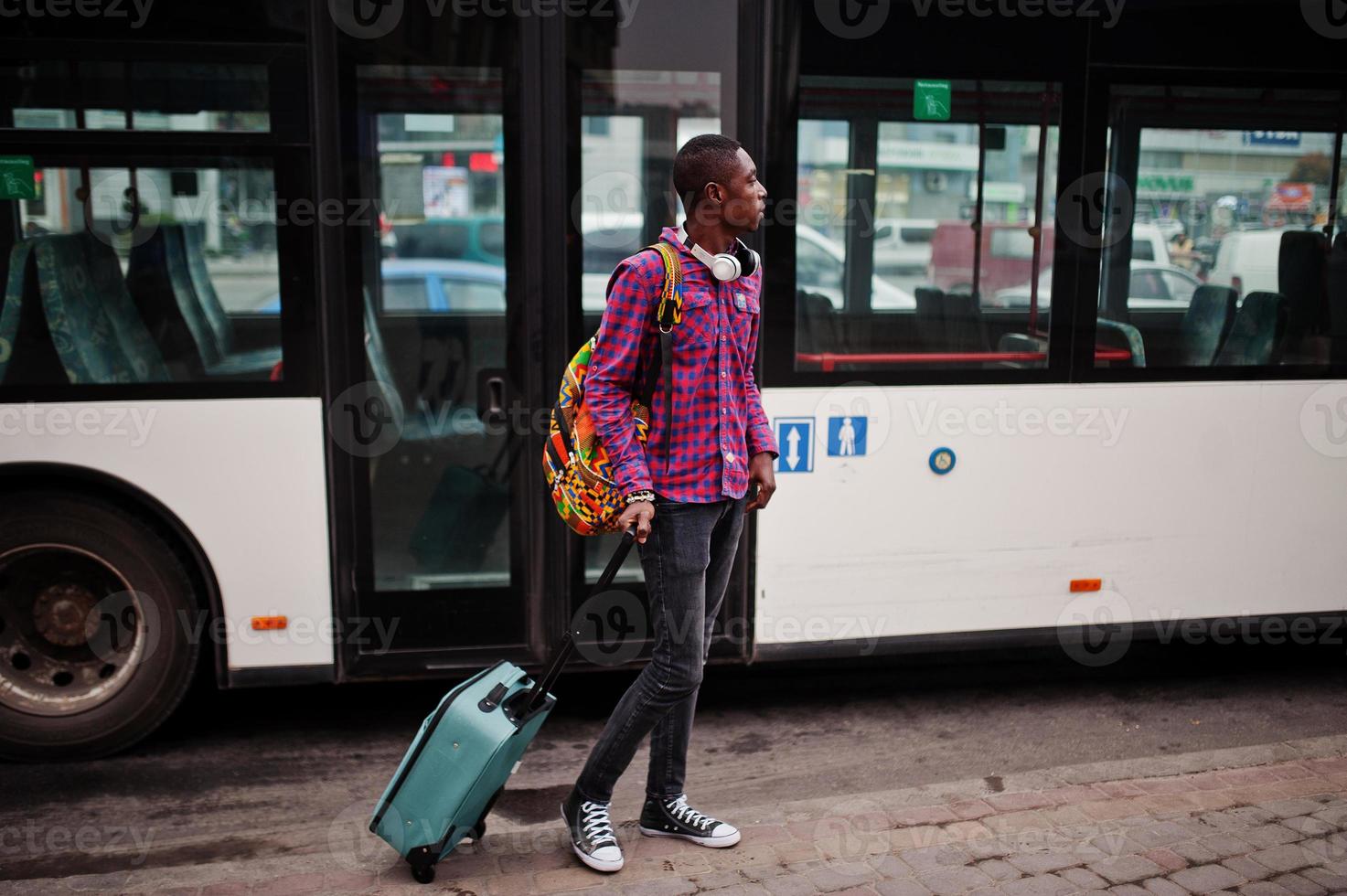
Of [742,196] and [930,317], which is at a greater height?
[742,196]

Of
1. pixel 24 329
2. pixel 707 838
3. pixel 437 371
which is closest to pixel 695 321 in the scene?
pixel 707 838

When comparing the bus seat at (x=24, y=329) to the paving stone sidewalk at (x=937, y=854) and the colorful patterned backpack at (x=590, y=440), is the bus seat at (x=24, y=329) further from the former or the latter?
the colorful patterned backpack at (x=590, y=440)

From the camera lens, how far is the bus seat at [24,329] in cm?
430

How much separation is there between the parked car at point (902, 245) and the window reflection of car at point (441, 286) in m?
1.44

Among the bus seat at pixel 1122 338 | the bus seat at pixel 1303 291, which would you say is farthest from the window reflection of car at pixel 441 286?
the bus seat at pixel 1303 291

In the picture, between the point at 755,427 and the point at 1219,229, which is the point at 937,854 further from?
the point at 1219,229

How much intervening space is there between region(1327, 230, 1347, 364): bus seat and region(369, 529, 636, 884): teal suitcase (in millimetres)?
3383

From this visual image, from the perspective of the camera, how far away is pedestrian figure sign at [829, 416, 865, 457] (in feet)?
15.5

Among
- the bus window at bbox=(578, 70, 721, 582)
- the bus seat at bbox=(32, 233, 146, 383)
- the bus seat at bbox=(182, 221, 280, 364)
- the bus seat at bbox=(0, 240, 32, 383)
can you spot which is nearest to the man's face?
the bus window at bbox=(578, 70, 721, 582)

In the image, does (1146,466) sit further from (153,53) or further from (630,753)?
(153,53)

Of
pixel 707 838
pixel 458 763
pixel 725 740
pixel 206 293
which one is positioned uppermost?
pixel 206 293

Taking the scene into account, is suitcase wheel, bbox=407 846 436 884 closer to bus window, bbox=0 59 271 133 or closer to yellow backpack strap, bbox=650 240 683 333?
yellow backpack strap, bbox=650 240 683 333

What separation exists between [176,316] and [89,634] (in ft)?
4.03

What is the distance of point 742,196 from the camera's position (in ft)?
10.7
